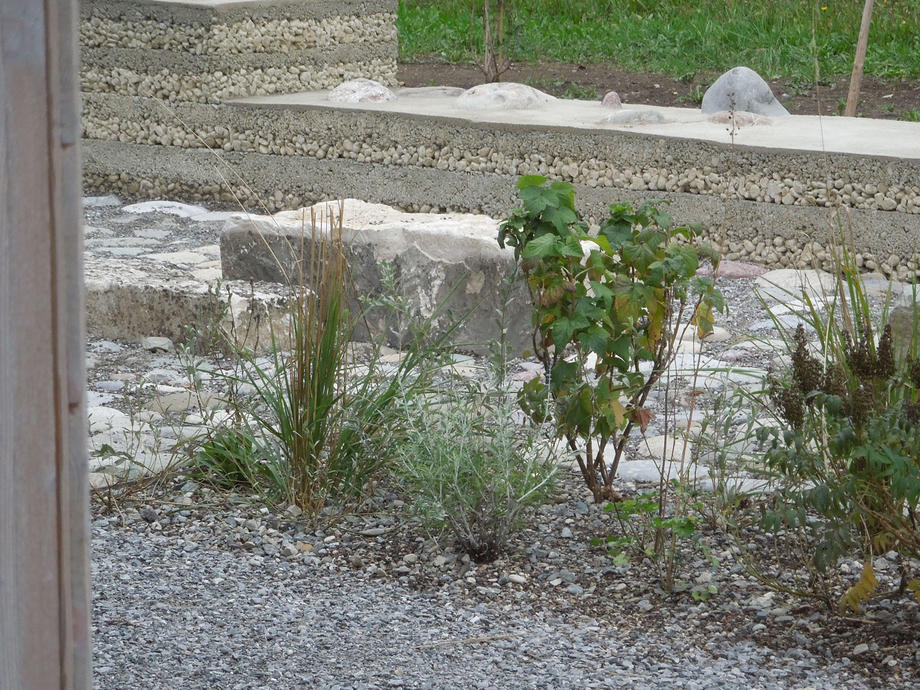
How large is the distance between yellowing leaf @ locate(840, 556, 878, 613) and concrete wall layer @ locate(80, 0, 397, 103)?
598cm

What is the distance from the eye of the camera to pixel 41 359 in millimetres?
1077

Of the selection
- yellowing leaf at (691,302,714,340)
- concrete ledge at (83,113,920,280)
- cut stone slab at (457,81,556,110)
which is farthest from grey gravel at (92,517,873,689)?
cut stone slab at (457,81,556,110)

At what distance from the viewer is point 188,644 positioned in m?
2.35

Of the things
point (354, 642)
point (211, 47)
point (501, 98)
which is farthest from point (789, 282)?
point (211, 47)

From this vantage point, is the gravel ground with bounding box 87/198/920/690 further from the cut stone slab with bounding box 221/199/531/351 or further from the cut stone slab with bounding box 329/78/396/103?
the cut stone slab with bounding box 329/78/396/103

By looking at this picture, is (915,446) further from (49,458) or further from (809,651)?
(49,458)

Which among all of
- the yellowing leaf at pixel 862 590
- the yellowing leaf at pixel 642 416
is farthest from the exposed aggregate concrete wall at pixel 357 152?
the yellowing leaf at pixel 862 590

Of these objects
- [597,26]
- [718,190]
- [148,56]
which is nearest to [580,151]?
[718,190]

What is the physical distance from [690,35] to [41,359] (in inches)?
400


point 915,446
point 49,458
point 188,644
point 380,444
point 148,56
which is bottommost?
point 188,644

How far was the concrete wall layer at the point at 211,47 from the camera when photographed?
747cm

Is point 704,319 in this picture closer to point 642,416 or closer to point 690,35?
point 642,416

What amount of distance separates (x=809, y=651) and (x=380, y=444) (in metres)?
1.19

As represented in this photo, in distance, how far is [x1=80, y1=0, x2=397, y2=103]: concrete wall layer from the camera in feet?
24.5
